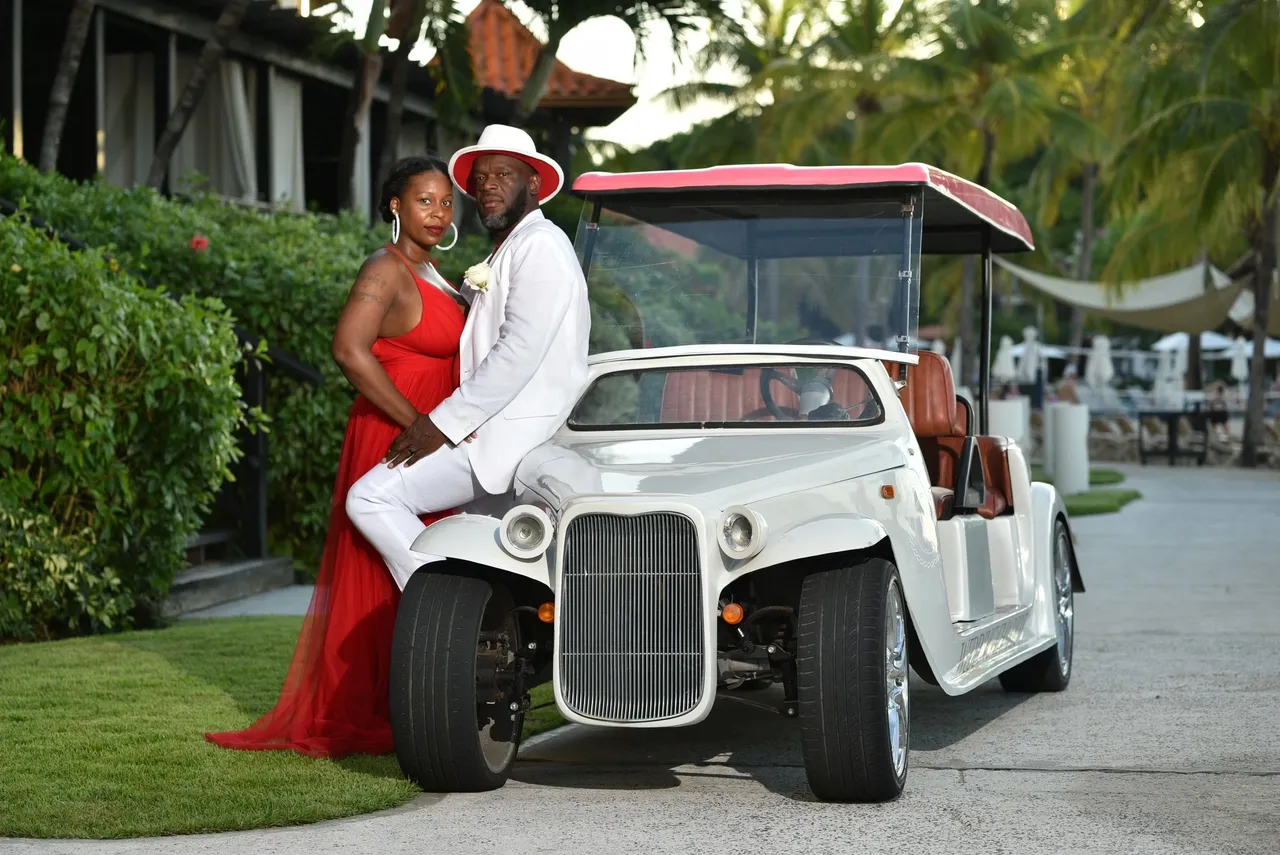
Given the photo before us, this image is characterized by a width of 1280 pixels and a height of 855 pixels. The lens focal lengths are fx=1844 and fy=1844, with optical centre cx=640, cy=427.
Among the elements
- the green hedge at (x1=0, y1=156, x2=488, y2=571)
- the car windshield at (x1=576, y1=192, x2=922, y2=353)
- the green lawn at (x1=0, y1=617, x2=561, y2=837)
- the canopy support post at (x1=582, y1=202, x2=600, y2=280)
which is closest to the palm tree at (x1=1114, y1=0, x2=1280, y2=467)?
A: the green hedge at (x1=0, y1=156, x2=488, y2=571)

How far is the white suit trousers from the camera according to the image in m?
6.63

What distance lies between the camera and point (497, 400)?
6.57 m

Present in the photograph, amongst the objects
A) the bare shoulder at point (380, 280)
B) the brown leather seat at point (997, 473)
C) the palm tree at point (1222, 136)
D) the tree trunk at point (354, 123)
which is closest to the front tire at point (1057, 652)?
the brown leather seat at point (997, 473)

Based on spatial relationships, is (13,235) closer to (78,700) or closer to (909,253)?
(78,700)

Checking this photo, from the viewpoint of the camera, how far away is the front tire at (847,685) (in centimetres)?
559

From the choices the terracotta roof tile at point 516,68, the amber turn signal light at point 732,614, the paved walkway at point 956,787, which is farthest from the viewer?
the terracotta roof tile at point 516,68

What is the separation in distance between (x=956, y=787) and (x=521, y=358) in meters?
2.11

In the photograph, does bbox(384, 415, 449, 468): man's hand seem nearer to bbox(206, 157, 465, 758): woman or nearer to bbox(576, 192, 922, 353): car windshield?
bbox(206, 157, 465, 758): woman

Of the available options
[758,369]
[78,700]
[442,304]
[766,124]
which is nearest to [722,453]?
[758,369]

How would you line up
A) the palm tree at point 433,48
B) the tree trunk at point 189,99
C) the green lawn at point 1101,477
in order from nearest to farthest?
1. the tree trunk at point 189,99
2. the palm tree at point 433,48
3. the green lawn at point 1101,477

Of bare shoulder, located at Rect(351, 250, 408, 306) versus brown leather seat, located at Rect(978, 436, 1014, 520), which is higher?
bare shoulder, located at Rect(351, 250, 408, 306)

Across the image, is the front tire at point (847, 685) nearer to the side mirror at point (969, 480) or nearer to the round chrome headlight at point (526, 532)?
the round chrome headlight at point (526, 532)

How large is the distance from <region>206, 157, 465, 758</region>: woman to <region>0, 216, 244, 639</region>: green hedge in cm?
270

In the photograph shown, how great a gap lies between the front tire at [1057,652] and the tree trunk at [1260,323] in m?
24.1
